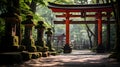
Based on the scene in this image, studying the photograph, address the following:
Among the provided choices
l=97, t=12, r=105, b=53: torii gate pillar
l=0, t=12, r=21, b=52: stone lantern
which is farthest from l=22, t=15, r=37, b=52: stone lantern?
l=97, t=12, r=105, b=53: torii gate pillar

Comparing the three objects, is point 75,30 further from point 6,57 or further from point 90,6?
point 6,57

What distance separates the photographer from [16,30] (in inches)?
509

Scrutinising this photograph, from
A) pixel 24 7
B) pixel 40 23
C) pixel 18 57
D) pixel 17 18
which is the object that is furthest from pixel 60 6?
pixel 18 57

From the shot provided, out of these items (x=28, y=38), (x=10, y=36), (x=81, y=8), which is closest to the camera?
(x=10, y=36)

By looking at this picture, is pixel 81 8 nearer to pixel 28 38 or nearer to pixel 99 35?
pixel 99 35

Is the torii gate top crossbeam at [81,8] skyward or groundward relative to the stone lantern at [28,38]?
skyward

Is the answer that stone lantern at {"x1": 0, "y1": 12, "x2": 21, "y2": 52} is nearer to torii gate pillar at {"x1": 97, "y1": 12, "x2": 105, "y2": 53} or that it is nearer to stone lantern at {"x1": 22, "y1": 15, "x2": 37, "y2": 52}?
stone lantern at {"x1": 22, "y1": 15, "x2": 37, "y2": 52}

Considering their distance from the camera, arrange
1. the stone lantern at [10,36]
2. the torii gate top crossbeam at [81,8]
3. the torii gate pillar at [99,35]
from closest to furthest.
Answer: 1. the stone lantern at [10,36]
2. the torii gate pillar at [99,35]
3. the torii gate top crossbeam at [81,8]

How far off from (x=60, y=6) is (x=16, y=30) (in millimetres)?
13838

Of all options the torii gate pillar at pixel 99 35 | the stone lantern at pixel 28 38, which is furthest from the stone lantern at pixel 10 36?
the torii gate pillar at pixel 99 35

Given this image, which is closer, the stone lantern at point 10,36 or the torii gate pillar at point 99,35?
the stone lantern at point 10,36

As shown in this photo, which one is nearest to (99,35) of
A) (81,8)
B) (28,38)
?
(81,8)

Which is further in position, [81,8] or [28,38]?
[81,8]

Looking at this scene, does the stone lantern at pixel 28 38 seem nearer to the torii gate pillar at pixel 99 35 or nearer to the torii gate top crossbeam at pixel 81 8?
the torii gate top crossbeam at pixel 81 8
